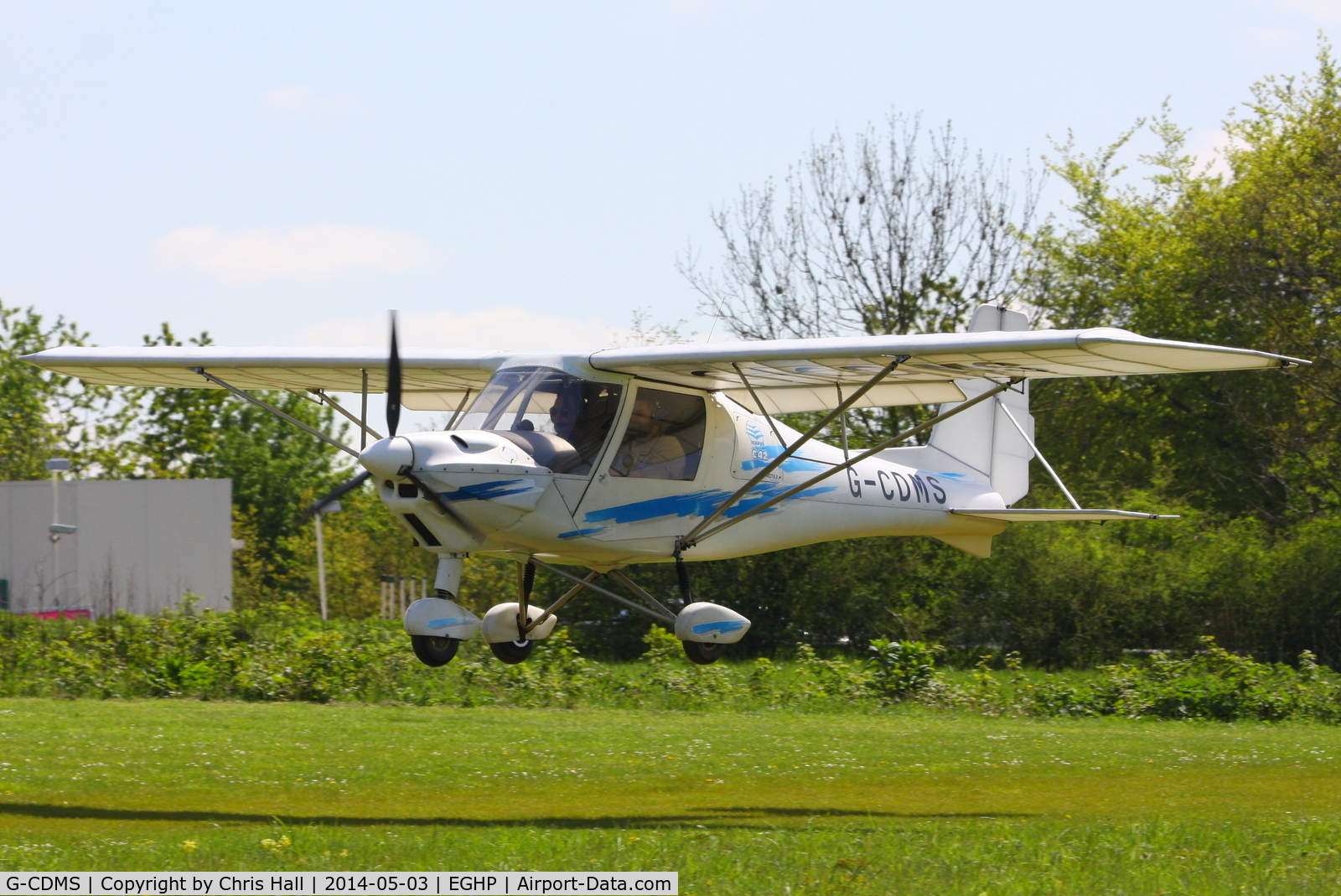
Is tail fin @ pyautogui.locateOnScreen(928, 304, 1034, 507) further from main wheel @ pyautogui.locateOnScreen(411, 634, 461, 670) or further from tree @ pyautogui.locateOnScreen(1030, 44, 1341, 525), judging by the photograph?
tree @ pyautogui.locateOnScreen(1030, 44, 1341, 525)

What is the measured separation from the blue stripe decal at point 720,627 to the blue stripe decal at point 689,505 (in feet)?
3.27

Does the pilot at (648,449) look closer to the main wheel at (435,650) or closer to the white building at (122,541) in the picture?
the main wheel at (435,650)

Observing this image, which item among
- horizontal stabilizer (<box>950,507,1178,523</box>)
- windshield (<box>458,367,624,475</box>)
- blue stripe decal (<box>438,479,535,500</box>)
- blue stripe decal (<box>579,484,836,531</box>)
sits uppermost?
windshield (<box>458,367,624,475</box>)

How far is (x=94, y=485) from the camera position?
32.2 metres

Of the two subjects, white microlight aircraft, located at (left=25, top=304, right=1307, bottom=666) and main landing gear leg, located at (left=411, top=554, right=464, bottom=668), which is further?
main landing gear leg, located at (left=411, top=554, right=464, bottom=668)

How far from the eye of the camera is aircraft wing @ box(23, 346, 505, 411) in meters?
13.2

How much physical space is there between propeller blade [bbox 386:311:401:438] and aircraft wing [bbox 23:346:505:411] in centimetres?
148

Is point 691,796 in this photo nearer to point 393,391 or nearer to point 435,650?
point 435,650

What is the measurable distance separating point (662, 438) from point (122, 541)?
2404 centimetres

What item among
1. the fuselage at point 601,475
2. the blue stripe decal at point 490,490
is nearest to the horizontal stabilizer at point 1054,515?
the fuselage at point 601,475

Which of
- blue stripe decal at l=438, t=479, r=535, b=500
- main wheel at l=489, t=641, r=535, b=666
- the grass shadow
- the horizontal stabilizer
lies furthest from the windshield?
the horizontal stabilizer

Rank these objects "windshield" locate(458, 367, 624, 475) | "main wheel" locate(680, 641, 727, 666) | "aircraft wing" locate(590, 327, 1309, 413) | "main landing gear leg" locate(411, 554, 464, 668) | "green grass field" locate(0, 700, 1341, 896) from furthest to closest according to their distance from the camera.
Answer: "main wheel" locate(680, 641, 727, 666) < "windshield" locate(458, 367, 624, 475) < "main landing gear leg" locate(411, 554, 464, 668) < "aircraft wing" locate(590, 327, 1309, 413) < "green grass field" locate(0, 700, 1341, 896)

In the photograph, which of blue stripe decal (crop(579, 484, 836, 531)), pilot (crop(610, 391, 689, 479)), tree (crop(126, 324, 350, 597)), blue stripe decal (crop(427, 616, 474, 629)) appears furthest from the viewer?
tree (crop(126, 324, 350, 597))

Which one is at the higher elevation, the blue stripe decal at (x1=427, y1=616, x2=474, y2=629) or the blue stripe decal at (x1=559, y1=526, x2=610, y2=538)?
the blue stripe decal at (x1=559, y1=526, x2=610, y2=538)
